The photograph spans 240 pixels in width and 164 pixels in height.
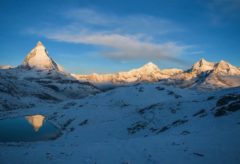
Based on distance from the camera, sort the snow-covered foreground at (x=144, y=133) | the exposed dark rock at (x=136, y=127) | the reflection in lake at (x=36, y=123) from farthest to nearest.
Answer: the reflection in lake at (x=36, y=123) → the exposed dark rock at (x=136, y=127) → the snow-covered foreground at (x=144, y=133)

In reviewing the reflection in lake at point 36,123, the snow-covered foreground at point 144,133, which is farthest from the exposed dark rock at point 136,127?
the reflection in lake at point 36,123

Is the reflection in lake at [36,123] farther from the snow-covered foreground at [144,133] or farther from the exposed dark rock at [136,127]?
the exposed dark rock at [136,127]

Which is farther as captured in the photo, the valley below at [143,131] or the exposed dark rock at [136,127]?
the exposed dark rock at [136,127]

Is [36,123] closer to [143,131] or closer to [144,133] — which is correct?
[143,131]

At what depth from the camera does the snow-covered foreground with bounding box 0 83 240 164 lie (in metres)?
25.8

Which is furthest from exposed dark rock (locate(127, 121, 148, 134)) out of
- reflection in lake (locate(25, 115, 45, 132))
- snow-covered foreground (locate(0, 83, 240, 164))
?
reflection in lake (locate(25, 115, 45, 132))

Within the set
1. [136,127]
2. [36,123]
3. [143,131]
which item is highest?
[136,127]

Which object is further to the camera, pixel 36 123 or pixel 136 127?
pixel 36 123

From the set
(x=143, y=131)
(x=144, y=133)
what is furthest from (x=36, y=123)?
(x=144, y=133)

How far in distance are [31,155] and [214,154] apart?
18919 mm

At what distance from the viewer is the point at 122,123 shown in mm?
73938

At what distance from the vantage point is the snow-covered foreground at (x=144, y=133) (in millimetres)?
25781

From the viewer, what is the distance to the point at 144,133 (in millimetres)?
61344

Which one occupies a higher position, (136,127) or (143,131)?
(136,127)
